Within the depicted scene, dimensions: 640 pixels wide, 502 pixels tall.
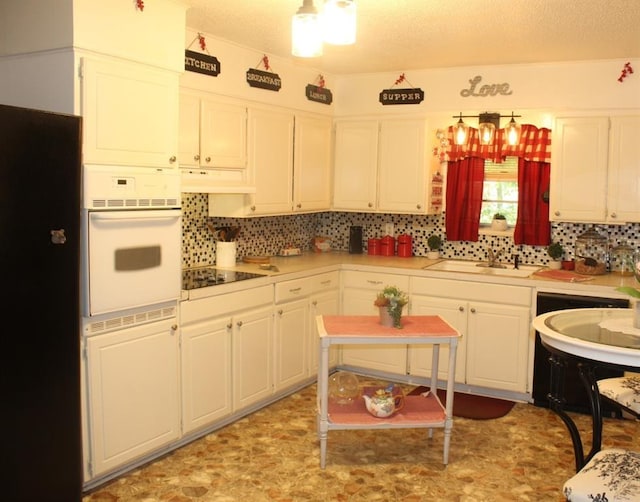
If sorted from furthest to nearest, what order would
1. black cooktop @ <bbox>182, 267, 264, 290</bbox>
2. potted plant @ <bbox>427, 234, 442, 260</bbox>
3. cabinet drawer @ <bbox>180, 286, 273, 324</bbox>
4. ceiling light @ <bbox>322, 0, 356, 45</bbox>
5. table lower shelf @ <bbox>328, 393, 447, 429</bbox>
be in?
potted plant @ <bbox>427, 234, 442, 260</bbox> < black cooktop @ <bbox>182, 267, 264, 290</bbox> < cabinet drawer @ <bbox>180, 286, 273, 324</bbox> < table lower shelf @ <bbox>328, 393, 447, 429</bbox> < ceiling light @ <bbox>322, 0, 356, 45</bbox>

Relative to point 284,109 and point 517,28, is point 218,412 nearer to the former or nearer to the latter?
point 284,109

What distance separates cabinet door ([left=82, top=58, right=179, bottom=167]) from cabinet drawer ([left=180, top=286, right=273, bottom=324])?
80 centimetres

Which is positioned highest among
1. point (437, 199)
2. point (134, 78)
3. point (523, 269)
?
point (134, 78)

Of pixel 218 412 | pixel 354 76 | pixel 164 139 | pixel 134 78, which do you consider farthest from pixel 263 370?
pixel 354 76

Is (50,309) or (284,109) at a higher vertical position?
(284,109)

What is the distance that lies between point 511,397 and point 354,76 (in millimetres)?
2744

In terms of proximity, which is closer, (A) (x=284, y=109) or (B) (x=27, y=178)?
(B) (x=27, y=178)

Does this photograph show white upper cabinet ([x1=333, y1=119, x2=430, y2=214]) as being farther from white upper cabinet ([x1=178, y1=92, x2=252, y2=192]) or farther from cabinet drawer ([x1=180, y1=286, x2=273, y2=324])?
cabinet drawer ([x1=180, y1=286, x2=273, y2=324])

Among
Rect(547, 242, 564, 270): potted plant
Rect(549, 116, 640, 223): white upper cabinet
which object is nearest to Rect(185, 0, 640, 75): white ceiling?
Rect(549, 116, 640, 223): white upper cabinet

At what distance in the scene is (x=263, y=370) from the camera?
4.25 m

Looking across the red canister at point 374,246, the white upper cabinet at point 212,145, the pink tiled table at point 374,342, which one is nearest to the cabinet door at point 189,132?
the white upper cabinet at point 212,145

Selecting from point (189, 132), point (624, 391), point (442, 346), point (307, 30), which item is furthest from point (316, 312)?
point (307, 30)

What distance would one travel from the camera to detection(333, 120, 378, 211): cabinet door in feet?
17.1

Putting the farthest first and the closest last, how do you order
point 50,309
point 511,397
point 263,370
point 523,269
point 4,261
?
1. point 523,269
2. point 511,397
3. point 263,370
4. point 50,309
5. point 4,261
